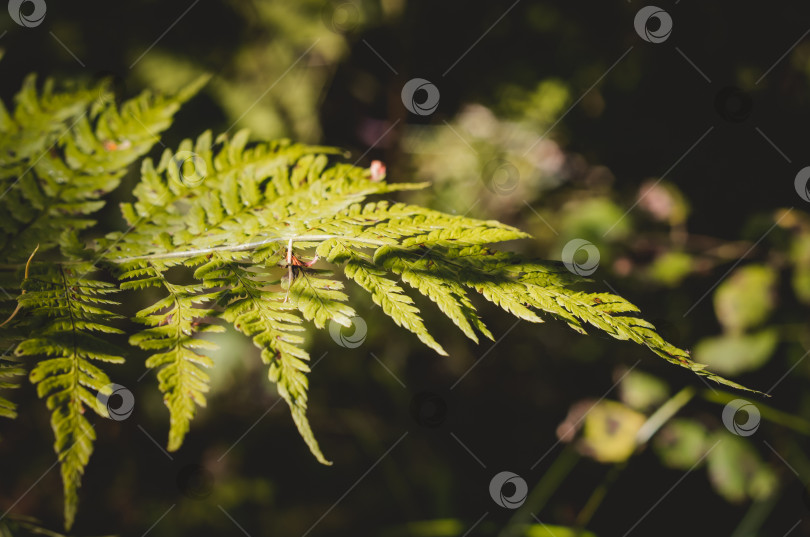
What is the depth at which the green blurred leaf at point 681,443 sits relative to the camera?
7.37ft

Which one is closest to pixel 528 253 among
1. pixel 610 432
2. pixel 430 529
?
pixel 610 432

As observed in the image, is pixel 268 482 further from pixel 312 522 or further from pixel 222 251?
pixel 222 251

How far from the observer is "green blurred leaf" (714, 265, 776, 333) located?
7.16 ft

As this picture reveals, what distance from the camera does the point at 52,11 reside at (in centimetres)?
236

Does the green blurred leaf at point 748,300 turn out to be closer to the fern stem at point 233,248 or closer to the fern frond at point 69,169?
the fern stem at point 233,248

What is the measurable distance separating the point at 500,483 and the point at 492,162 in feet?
6.33

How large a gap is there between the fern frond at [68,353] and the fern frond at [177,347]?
0.07 metres

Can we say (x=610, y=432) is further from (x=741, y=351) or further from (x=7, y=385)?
(x=7, y=385)

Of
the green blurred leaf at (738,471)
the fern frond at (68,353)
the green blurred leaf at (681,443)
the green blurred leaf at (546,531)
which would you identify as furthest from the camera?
the green blurred leaf at (681,443)

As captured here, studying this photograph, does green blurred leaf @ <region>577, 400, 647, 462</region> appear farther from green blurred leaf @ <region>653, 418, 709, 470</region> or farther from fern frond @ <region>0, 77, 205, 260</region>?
fern frond @ <region>0, 77, 205, 260</region>

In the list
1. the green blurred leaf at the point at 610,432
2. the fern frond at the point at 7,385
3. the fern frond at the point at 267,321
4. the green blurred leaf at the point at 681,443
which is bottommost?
the fern frond at the point at 7,385

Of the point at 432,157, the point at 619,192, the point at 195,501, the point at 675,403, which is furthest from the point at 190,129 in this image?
the point at 675,403

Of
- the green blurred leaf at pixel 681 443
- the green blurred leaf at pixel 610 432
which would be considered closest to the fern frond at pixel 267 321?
the green blurred leaf at pixel 610 432

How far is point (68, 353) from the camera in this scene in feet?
3.12
